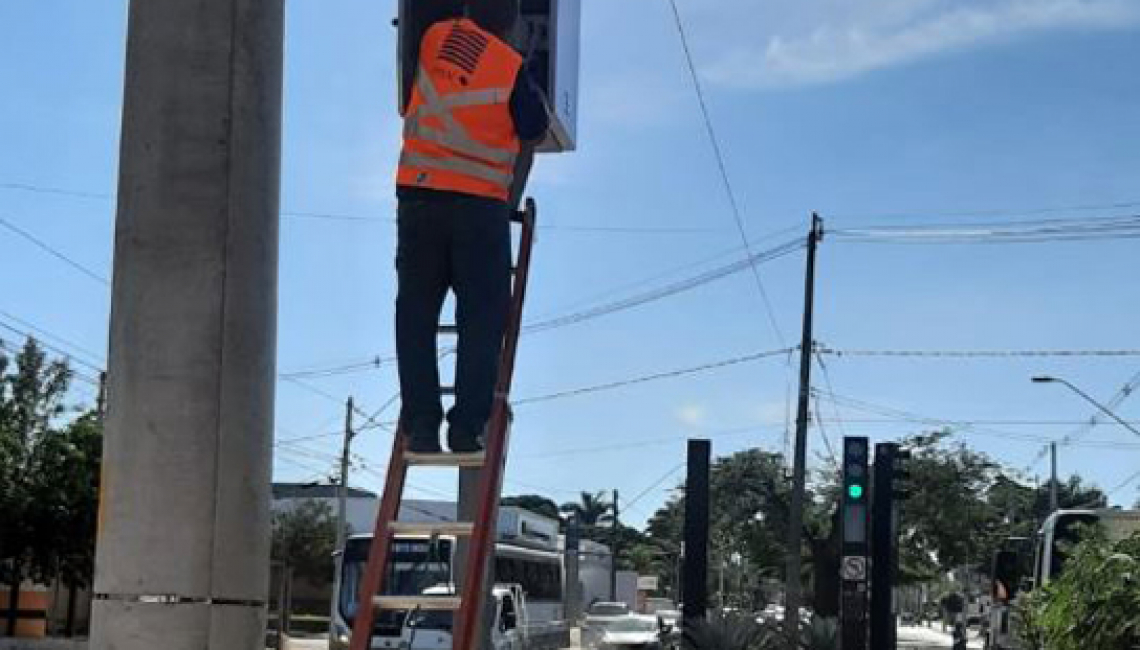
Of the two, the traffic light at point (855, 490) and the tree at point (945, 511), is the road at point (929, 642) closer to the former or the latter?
the tree at point (945, 511)

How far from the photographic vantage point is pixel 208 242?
4.16 m

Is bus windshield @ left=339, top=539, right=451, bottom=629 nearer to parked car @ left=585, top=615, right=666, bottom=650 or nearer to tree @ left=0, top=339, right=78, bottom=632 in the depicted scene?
tree @ left=0, top=339, right=78, bottom=632

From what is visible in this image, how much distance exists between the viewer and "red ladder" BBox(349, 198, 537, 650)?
16.9 ft

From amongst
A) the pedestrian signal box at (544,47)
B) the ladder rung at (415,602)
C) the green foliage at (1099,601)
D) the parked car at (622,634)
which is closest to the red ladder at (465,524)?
the ladder rung at (415,602)

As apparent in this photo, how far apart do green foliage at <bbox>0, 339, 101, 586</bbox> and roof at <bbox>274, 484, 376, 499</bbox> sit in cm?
3963

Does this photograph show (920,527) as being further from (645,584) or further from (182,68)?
(645,584)

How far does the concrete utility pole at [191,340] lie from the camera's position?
4078 mm

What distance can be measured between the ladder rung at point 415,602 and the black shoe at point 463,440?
2.75 ft

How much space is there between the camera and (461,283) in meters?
6.10

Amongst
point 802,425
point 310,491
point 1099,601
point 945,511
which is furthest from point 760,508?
point 1099,601

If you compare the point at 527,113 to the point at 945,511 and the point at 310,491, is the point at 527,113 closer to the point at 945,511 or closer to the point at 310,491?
the point at 945,511

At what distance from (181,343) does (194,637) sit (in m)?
0.82

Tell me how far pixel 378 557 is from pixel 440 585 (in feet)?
6.06

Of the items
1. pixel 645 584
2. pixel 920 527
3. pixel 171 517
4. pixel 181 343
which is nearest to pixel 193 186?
pixel 181 343
